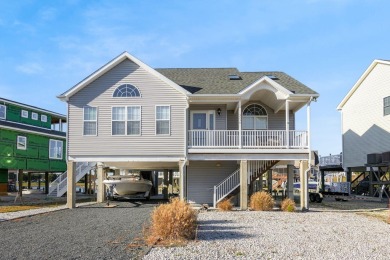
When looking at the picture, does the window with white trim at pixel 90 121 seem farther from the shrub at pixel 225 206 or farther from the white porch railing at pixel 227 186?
the shrub at pixel 225 206

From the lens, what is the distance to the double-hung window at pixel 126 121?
828 inches

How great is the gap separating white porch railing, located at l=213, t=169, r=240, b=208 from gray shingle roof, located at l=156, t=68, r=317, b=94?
4475 millimetres

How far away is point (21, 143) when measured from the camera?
33250 mm

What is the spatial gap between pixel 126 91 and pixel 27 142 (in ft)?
54.7

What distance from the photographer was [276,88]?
20.3m

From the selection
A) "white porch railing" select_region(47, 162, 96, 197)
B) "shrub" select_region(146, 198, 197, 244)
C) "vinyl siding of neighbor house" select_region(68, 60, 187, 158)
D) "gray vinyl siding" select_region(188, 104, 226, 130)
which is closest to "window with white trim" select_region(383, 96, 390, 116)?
"gray vinyl siding" select_region(188, 104, 226, 130)

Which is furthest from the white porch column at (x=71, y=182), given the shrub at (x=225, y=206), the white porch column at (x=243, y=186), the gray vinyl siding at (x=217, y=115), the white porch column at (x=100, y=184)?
the white porch column at (x=243, y=186)

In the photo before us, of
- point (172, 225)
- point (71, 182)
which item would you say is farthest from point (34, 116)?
point (172, 225)

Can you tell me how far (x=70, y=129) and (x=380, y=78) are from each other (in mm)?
24178

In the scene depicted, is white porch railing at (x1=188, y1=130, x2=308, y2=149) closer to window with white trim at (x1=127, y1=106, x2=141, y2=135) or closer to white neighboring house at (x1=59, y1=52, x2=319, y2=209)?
white neighboring house at (x1=59, y1=52, x2=319, y2=209)

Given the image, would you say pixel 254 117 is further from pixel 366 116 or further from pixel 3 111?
pixel 3 111

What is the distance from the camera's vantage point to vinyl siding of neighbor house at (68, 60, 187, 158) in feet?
68.5

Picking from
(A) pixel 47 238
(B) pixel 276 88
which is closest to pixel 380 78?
(B) pixel 276 88

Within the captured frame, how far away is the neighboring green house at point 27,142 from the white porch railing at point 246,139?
16322 mm
